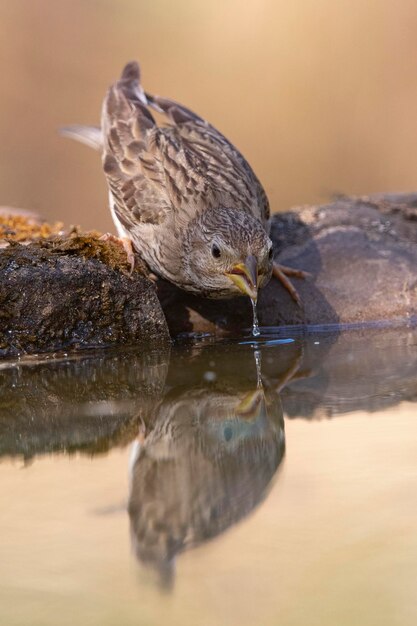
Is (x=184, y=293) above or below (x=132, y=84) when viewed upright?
below

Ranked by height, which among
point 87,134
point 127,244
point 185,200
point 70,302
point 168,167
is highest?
point 87,134

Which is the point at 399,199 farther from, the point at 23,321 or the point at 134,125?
the point at 23,321

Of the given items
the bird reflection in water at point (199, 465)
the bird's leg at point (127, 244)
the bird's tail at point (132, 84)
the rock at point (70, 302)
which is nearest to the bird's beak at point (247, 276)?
the rock at point (70, 302)

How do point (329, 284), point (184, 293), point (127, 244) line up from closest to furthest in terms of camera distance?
point (127, 244) → point (184, 293) → point (329, 284)

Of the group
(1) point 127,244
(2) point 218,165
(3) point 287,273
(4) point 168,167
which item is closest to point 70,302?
(1) point 127,244

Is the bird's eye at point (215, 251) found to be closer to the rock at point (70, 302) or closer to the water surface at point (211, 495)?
the rock at point (70, 302)

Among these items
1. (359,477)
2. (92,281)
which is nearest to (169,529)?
(359,477)

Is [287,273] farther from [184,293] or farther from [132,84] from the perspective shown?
[132,84]
